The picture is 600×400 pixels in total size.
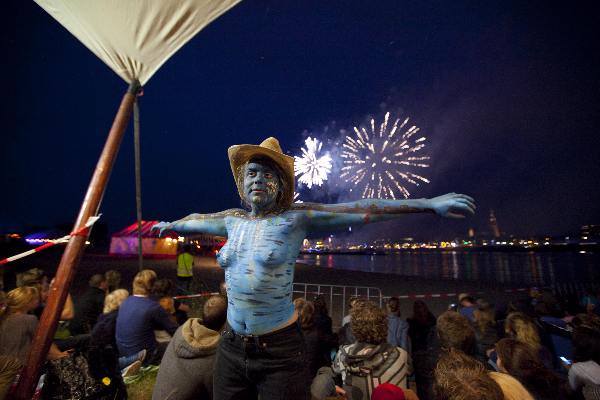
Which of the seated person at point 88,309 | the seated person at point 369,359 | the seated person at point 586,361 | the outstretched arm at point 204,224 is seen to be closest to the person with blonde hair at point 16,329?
the seated person at point 88,309

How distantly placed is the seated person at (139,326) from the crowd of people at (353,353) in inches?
0.6

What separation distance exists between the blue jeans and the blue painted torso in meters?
0.09

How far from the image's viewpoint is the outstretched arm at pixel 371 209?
2371 mm

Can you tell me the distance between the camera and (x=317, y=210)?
105 inches

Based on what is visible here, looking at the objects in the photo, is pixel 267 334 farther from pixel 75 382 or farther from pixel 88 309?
pixel 88 309

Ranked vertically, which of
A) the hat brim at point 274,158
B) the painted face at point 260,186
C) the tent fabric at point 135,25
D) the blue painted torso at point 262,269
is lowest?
the blue painted torso at point 262,269

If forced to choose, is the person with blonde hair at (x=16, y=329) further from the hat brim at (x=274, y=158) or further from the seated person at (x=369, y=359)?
the seated person at (x=369, y=359)

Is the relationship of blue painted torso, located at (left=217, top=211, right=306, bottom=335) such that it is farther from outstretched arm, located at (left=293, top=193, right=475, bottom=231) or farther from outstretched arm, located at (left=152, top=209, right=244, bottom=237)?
outstretched arm, located at (left=152, top=209, right=244, bottom=237)

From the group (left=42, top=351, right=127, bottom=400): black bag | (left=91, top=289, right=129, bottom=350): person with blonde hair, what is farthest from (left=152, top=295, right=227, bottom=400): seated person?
(left=91, top=289, right=129, bottom=350): person with blonde hair

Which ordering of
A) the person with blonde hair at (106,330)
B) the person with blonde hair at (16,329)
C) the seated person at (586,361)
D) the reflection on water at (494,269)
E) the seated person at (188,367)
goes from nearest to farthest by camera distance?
1. the seated person at (188,367)
2. the seated person at (586,361)
3. the person with blonde hair at (16,329)
4. the person with blonde hair at (106,330)
5. the reflection on water at (494,269)

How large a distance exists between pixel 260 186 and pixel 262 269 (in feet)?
2.30

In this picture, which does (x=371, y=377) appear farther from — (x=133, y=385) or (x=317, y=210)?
(x=133, y=385)

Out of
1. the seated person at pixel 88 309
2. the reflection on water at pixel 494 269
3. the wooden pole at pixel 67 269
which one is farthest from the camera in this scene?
the reflection on water at pixel 494 269

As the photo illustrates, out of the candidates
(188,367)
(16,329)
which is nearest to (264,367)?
(188,367)
